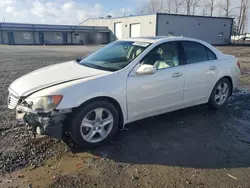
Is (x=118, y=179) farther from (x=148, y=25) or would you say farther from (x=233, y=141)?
(x=148, y=25)

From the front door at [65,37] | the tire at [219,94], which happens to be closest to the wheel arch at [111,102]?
the tire at [219,94]

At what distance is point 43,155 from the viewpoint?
3396 mm

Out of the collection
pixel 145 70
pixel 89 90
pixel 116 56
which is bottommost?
pixel 89 90

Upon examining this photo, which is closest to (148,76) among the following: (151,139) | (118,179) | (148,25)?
(151,139)

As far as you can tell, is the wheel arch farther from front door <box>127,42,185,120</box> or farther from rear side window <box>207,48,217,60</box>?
rear side window <box>207,48,217,60</box>

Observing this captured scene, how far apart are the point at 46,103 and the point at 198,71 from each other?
3.05 meters

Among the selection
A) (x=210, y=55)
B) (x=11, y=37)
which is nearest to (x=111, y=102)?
(x=210, y=55)

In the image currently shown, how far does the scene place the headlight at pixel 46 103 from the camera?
10.4ft

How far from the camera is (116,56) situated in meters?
4.45

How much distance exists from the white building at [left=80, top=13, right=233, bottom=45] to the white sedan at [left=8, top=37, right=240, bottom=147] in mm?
34993

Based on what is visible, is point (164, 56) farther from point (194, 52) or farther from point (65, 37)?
point (65, 37)

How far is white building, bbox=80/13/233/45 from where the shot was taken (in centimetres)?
3917

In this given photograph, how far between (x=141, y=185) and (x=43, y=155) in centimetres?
152

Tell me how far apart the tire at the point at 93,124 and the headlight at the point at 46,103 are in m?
0.35
